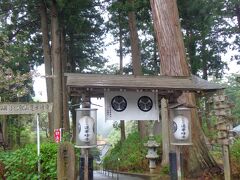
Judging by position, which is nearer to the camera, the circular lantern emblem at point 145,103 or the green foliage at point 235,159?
the circular lantern emblem at point 145,103

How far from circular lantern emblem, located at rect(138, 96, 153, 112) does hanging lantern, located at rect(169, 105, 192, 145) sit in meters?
0.52

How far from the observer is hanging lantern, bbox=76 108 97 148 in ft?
22.5

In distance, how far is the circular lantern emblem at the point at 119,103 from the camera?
7387 mm

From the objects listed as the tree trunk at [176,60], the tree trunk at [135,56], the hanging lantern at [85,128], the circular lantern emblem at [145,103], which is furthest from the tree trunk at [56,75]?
the hanging lantern at [85,128]

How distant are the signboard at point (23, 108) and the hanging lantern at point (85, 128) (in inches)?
112

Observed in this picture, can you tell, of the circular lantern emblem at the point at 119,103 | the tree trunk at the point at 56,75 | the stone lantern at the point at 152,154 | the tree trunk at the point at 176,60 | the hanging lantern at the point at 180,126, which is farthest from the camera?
the tree trunk at the point at 56,75

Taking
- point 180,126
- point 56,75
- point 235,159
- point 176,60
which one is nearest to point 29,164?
point 180,126

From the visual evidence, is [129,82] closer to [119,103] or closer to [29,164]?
[119,103]

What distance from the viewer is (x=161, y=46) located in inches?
420

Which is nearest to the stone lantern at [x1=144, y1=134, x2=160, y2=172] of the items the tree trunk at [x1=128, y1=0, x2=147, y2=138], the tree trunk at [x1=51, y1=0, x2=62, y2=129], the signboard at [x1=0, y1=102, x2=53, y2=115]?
the tree trunk at [x1=128, y1=0, x2=147, y2=138]

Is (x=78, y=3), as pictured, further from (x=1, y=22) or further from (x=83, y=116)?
(x=83, y=116)

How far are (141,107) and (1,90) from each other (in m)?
13.4

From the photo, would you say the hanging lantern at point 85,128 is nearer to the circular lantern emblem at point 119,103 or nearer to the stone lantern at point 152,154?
the circular lantern emblem at point 119,103

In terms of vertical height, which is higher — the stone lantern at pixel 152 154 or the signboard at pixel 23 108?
the signboard at pixel 23 108
